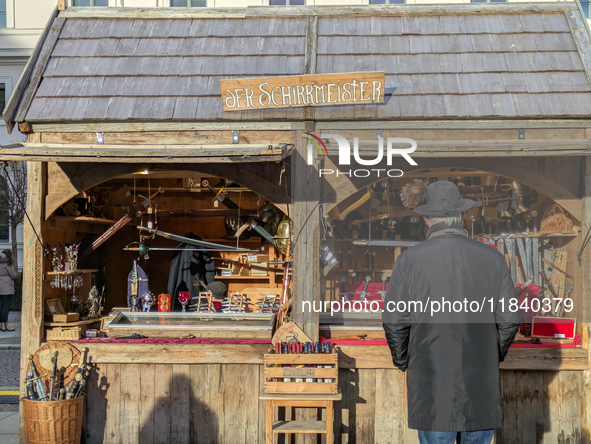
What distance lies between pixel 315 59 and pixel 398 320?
10.9 feet

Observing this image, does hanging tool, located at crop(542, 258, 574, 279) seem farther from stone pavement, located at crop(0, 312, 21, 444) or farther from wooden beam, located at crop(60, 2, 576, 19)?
stone pavement, located at crop(0, 312, 21, 444)

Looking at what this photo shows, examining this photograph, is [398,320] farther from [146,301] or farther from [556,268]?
[146,301]

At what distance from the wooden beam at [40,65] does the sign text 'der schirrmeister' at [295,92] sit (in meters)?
1.90

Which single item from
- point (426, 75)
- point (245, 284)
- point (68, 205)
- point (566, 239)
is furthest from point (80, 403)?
point (566, 239)

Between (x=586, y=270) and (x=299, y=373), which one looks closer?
(x=299, y=373)

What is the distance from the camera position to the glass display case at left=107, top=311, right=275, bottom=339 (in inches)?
247

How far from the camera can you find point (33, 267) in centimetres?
603

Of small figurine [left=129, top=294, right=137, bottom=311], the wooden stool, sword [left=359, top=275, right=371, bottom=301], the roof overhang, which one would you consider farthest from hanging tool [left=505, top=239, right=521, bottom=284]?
small figurine [left=129, top=294, right=137, bottom=311]

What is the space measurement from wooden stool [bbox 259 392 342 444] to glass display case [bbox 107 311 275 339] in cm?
91

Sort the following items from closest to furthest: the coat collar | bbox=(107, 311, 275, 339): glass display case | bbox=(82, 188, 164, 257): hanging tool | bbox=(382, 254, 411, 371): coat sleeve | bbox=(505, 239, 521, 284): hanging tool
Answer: bbox=(382, 254, 411, 371): coat sleeve → the coat collar → bbox=(107, 311, 275, 339): glass display case → bbox=(505, 239, 521, 284): hanging tool → bbox=(82, 188, 164, 257): hanging tool

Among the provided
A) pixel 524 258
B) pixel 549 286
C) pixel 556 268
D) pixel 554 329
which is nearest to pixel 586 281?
pixel 554 329

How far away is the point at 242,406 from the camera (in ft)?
19.5

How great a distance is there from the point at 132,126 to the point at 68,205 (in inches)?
73.3

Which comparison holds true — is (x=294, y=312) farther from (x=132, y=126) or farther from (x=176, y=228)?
(x=176, y=228)
